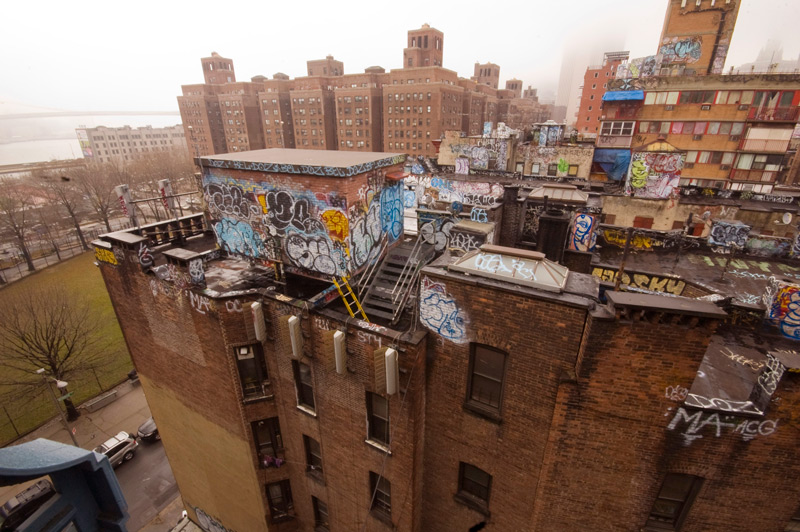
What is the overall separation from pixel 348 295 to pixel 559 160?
37.8 m

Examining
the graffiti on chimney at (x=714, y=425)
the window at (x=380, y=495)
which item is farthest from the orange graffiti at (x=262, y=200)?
the graffiti on chimney at (x=714, y=425)

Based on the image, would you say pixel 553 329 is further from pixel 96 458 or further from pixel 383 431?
pixel 96 458

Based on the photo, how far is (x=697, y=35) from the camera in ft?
175

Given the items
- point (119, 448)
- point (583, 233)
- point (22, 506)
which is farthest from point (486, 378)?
point (119, 448)

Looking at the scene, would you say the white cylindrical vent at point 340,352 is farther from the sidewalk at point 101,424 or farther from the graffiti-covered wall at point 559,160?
the graffiti-covered wall at point 559,160

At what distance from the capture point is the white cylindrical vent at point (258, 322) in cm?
1273

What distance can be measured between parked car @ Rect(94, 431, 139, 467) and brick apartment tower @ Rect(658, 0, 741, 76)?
8172 centimetres

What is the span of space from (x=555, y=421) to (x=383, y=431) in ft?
19.5

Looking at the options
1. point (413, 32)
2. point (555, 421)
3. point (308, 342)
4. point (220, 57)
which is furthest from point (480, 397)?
point (220, 57)

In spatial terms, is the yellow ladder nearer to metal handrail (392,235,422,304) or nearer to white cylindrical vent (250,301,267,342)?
metal handrail (392,235,422,304)

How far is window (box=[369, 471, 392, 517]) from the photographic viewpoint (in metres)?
13.3

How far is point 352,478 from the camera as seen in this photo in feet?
45.2

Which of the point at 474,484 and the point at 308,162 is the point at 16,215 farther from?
the point at 474,484

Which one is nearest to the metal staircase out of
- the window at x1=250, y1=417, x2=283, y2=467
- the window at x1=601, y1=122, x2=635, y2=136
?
the window at x1=250, y1=417, x2=283, y2=467
